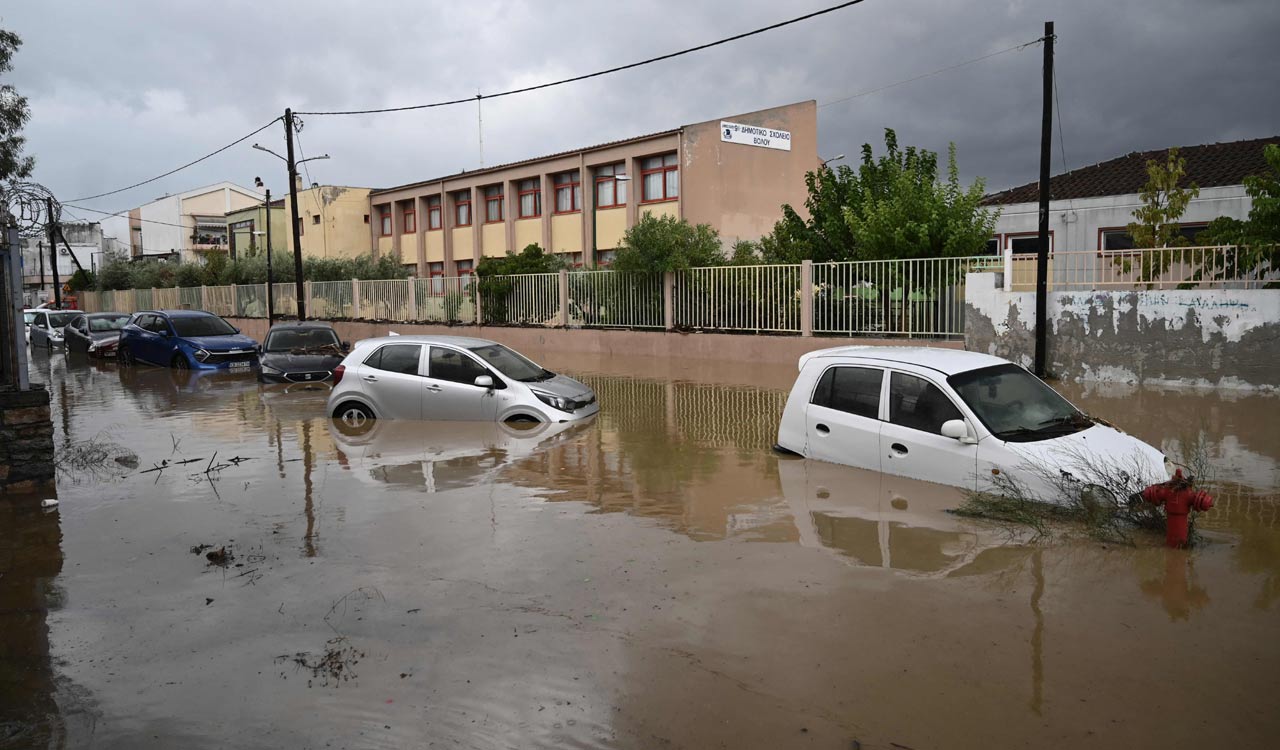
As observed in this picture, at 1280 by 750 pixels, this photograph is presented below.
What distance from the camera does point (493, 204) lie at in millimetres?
40469

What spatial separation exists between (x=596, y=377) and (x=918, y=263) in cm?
701

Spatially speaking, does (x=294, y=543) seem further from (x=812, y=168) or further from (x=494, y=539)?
(x=812, y=168)

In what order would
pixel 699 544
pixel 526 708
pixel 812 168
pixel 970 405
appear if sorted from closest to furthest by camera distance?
pixel 526 708 < pixel 699 544 < pixel 970 405 < pixel 812 168

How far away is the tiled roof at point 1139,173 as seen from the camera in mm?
24969

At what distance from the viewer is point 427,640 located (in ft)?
16.4

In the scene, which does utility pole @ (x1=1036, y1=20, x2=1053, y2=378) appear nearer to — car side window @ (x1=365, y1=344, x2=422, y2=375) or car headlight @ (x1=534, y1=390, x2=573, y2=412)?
car headlight @ (x1=534, y1=390, x2=573, y2=412)

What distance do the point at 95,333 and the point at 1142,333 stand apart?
28.5m

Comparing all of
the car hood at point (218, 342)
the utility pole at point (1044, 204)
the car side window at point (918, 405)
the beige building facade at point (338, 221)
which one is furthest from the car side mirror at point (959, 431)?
the beige building facade at point (338, 221)

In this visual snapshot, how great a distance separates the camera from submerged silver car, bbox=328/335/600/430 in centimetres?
1162

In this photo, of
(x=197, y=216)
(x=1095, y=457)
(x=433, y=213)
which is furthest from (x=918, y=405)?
(x=197, y=216)

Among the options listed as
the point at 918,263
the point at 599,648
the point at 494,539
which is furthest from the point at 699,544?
the point at 918,263

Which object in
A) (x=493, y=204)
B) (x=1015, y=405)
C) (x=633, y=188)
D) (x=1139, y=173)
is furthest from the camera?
(x=493, y=204)

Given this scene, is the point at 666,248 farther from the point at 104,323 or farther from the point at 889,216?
the point at 104,323

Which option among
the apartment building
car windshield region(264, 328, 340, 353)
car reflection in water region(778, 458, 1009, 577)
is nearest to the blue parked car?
car windshield region(264, 328, 340, 353)
